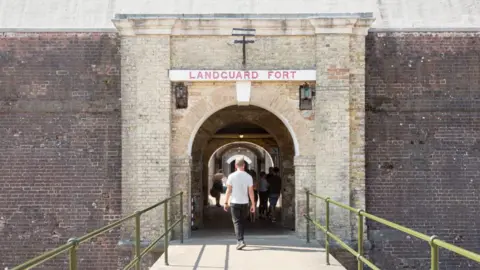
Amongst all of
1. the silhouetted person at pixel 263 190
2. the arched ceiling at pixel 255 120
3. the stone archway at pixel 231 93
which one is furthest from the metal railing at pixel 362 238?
the silhouetted person at pixel 263 190

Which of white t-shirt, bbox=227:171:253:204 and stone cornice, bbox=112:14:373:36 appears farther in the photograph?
stone cornice, bbox=112:14:373:36

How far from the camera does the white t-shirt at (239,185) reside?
32.7ft

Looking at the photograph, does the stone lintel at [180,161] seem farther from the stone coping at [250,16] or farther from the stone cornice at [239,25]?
the stone coping at [250,16]

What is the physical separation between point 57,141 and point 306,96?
512 cm

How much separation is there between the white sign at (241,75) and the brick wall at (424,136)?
1.50m

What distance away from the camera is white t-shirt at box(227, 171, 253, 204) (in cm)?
997

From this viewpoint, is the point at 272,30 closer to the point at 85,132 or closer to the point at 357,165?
the point at 357,165

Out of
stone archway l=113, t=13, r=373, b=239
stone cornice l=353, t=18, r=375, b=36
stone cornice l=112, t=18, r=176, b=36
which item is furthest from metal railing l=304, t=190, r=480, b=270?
stone cornice l=112, t=18, r=176, b=36

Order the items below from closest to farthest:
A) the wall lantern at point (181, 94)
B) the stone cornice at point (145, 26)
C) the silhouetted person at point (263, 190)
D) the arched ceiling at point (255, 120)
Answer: the stone cornice at point (145, 26), the wall lantern at point (181, 94), the arched ceiling at point (255, 120), the silhouetted person at point (263, 190)

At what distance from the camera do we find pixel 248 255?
9.70 m

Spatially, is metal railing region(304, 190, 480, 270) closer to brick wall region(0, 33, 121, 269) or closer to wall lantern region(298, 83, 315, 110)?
wall lantern region(298, 83, 315, 110)

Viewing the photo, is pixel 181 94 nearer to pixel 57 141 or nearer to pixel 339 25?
pixel 57 141

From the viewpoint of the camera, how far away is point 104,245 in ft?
39.7

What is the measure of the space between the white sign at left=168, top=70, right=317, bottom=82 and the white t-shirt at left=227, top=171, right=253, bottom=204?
8.16ft
